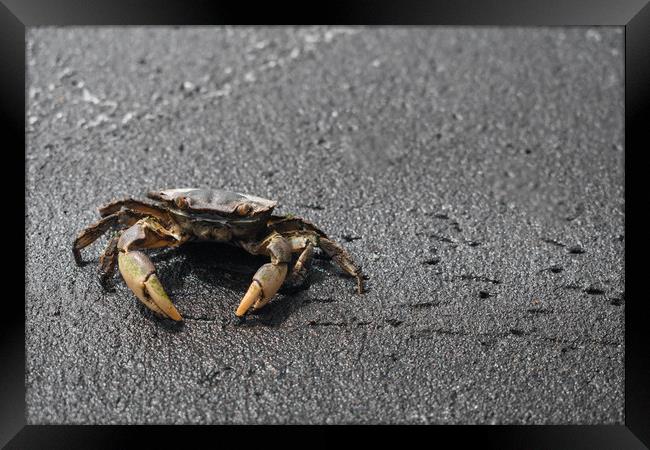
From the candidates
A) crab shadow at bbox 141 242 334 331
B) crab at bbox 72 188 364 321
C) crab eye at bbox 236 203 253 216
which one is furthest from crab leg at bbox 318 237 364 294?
crab eye at bbox 236 203 253 216

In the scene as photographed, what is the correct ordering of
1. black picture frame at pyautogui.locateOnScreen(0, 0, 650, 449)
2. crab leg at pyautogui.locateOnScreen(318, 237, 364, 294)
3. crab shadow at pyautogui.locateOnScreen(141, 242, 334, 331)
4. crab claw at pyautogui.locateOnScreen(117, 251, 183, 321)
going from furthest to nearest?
1. crab leg at pyautogui.locateOnScreen(318, 237, 364, 294)
2. crab shadow at pyautogui.locateOnScreen(141, 242, 334, 331)
3. crab claw at pyautogui.locateOnScreen(117, 251, 183, 321)
4. black picture frame at pyautogui.locateOnScreen(0, 0, 650, 449)

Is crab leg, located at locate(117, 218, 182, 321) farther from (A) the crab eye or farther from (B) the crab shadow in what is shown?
(A) the crab eye

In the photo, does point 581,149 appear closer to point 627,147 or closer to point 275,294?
point 627,147

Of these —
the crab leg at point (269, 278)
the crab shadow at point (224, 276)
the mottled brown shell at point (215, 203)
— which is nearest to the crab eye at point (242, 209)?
the mottled brown shell at point (215, 203)

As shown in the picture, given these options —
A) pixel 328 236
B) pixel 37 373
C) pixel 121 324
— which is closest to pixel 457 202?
pixel 328 236

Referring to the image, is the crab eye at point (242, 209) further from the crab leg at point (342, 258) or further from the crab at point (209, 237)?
the crab leg at point (342, 258)
